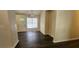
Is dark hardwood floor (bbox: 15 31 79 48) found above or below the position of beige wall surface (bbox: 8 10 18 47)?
below

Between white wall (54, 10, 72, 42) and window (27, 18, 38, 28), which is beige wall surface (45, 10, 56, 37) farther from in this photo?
window (27, 18, 38, 28)

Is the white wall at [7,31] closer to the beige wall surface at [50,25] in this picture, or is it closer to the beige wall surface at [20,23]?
the beige wall surface at [20,23]

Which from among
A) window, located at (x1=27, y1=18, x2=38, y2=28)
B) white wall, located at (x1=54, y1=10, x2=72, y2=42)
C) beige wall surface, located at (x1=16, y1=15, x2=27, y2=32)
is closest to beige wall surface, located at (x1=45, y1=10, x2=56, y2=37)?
white wall, located at (x1=54, y1=10, x2=72, y2=42)

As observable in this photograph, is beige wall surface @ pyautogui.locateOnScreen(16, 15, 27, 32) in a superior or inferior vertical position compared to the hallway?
superior

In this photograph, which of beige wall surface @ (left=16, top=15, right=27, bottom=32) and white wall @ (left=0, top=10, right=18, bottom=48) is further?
beige wall surface @ (left=16, top=15, right=27, bottom=32)

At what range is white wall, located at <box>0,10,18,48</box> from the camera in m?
0.81

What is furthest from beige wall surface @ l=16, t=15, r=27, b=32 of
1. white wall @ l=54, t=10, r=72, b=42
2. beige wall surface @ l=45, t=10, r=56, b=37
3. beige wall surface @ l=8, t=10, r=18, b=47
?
white wall @ l=54, t=10, r=72, b=42

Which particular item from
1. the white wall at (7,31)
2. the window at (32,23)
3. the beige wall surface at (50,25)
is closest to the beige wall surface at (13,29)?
the white wall at (7,31)

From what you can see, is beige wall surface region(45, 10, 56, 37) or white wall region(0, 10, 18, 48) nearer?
white wall region(0, 10, 18, 48)

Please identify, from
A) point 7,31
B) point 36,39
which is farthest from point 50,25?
point 7,31

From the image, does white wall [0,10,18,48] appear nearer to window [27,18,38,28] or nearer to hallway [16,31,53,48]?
hallway [16,31,53,48]
